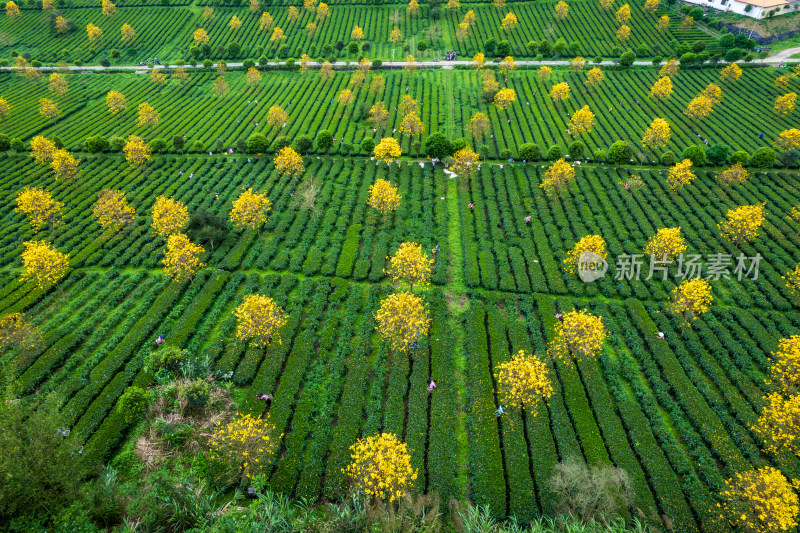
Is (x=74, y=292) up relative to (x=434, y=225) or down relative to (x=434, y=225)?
down

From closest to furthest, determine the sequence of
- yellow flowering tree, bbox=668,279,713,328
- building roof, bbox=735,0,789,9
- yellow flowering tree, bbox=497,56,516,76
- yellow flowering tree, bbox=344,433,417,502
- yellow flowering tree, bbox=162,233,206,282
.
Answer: yellow flowering tree, bbox=344,433,417,502 < yellow flowering tree, bbox=668,279,713,328 < yellow flowering tree, bbox=162,233,206,282 < yellow flowering tree, bbox=497,56,516,76 < building roof, bbox=735,0,789,9

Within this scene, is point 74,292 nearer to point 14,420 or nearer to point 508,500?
point 14,420

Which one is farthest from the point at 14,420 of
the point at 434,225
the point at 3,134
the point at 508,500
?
the point at 3,134

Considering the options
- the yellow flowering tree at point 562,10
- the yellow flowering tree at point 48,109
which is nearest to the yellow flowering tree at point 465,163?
the yellow flowering tree at point 562,10

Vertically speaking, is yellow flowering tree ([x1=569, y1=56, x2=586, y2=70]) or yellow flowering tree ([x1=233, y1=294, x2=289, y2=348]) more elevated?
yellow flowering tree ([x1=569, y1=56, x2=586, y2=70])

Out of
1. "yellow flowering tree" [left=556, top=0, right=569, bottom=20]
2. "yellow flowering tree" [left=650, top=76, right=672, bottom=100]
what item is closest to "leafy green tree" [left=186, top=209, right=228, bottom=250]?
"yellow flowering tree" [left=650, top=76, right=672, bottom=100]

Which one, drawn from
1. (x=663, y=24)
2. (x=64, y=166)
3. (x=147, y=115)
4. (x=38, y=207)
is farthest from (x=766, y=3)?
(x=38, y=207)

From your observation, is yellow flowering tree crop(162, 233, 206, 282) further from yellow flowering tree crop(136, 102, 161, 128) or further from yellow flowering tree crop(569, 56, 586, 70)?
yellow flowering tree crop(569, 56, 586, 70)
